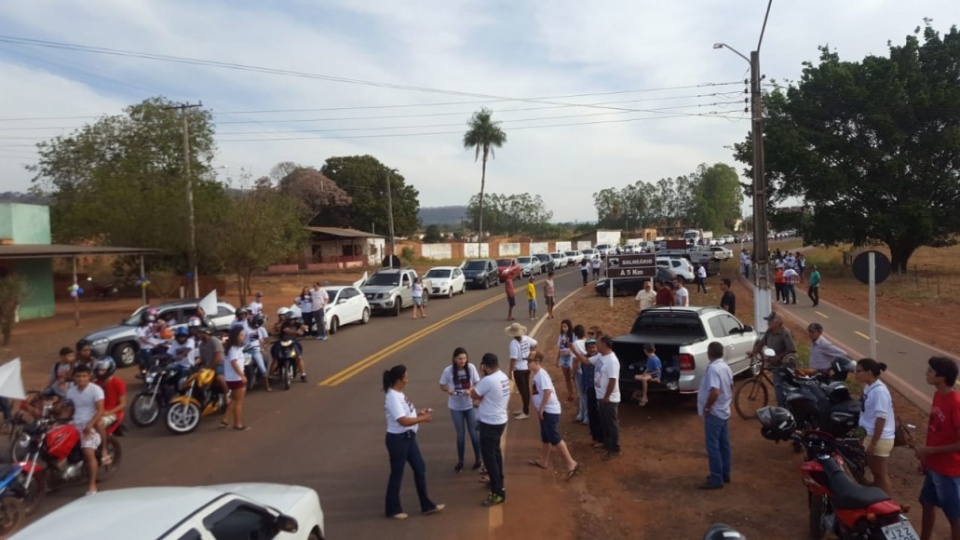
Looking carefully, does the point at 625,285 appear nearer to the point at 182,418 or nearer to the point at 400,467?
the point at 182,418

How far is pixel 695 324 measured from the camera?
10.8 metres

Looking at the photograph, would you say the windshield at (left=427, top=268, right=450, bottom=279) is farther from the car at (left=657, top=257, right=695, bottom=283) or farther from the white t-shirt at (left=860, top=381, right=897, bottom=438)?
the white t-shirt at (left=860, top=381, right=897, bottom=438)

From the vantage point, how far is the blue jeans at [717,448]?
7426 millimetres

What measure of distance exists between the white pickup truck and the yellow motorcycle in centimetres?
653

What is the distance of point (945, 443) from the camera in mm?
5285

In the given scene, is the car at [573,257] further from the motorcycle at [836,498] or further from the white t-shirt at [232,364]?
the motorcycle at [836,498]

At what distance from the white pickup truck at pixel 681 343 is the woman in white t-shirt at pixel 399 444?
4310 mm

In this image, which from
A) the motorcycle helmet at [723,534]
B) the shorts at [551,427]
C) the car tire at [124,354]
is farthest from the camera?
the car tire at [124,354]

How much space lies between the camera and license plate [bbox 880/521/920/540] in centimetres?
455

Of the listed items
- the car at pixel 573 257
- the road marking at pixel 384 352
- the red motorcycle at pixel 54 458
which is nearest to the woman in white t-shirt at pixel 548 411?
the red motorcycle at pixel 54 458

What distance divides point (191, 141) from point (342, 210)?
34.7 m

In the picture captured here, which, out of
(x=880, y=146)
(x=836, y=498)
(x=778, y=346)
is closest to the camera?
(x=836, y=498)

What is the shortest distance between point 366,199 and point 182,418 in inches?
2560

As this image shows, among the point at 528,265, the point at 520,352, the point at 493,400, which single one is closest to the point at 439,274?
the point at 528,265
